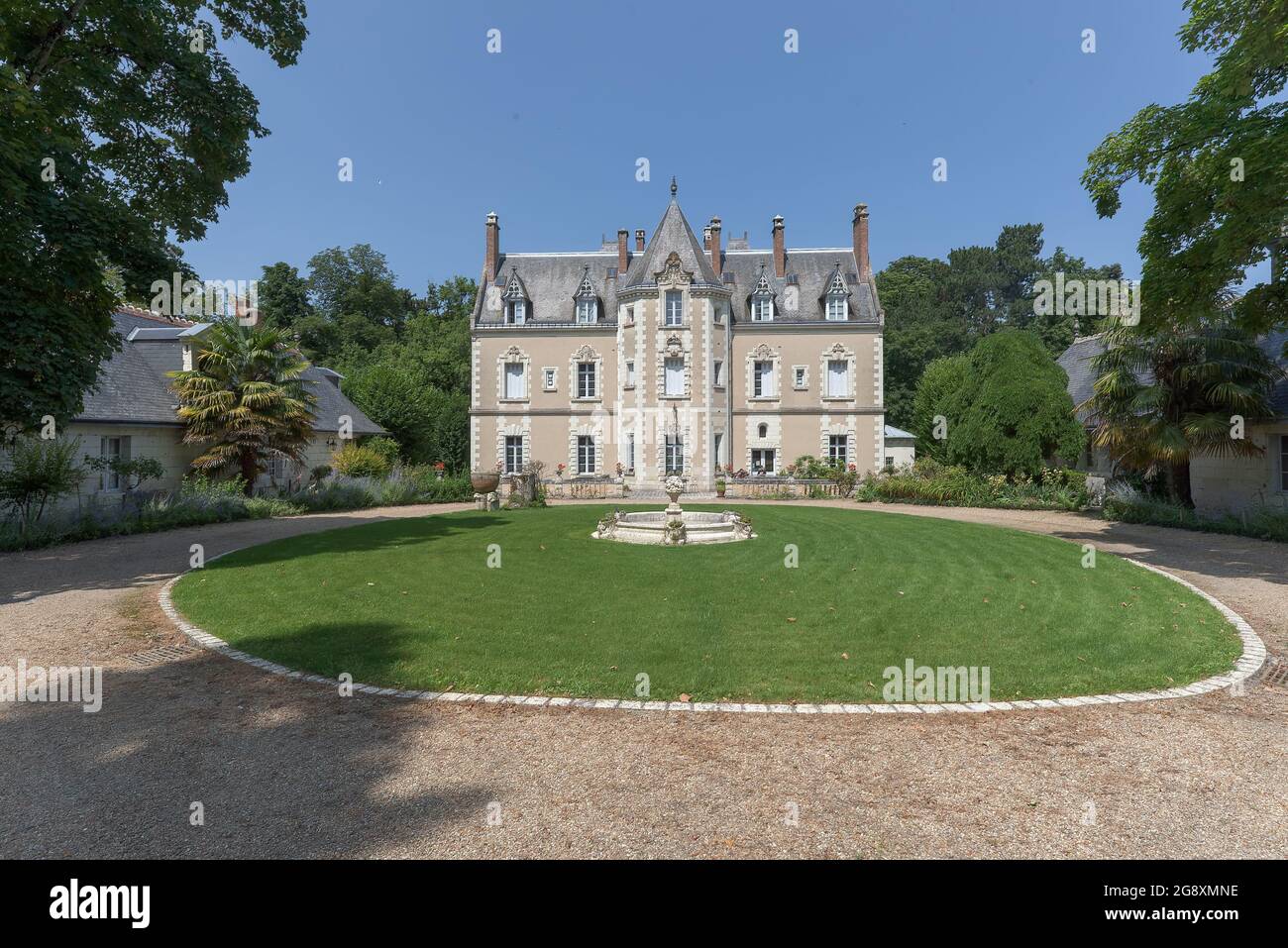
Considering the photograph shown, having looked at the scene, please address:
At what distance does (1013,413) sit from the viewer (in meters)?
21.9

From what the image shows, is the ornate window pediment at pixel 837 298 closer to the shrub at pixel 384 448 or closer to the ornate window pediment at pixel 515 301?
the ornate window pediment at pixel 515 301

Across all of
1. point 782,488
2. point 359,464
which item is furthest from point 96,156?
point 782,488

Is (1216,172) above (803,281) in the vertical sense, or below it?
below

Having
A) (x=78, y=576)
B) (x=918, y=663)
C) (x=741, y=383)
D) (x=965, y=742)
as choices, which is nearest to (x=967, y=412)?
(x=741, y=383)

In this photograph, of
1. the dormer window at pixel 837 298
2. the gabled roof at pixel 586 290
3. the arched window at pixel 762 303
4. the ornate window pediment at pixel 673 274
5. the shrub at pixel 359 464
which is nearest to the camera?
the shrub at pixel 359 464

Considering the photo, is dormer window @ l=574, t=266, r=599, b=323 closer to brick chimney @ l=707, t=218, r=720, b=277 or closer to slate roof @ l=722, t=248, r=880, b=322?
brick chimney @ l=707, t=218, r=720, b=277

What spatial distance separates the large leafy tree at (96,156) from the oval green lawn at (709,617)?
424 cm

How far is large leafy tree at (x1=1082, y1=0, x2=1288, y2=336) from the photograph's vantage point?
31.4 ft

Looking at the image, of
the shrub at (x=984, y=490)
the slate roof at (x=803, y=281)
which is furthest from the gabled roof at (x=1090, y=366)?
the slate roof at (x=803, y=281)

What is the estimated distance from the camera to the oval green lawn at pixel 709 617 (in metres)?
5.73

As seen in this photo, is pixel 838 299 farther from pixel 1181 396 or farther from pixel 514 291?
pixel 1181 396

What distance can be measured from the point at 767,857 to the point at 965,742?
2146mm

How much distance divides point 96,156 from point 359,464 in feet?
46.3
